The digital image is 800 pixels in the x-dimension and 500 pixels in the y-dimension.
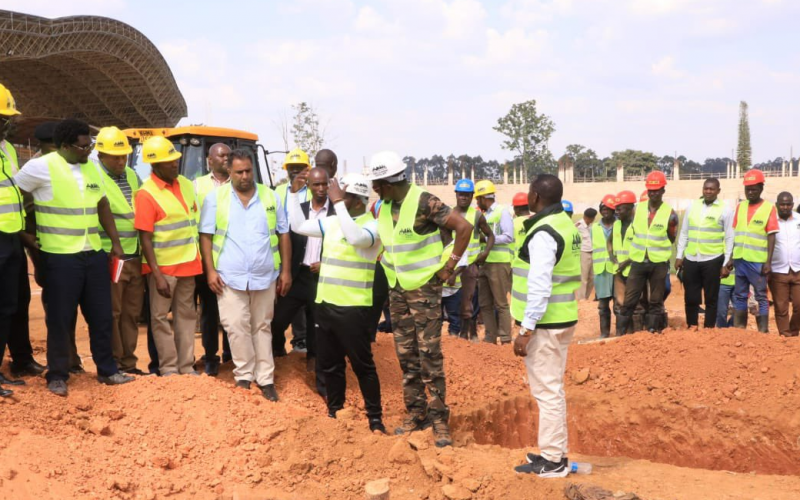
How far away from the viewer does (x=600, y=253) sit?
9.88 m

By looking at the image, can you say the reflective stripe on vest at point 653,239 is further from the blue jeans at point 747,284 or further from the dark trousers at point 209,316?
the dark trousers at point 209,316

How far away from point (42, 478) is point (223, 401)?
143 cm

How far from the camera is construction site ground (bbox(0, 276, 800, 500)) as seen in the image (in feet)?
13.6

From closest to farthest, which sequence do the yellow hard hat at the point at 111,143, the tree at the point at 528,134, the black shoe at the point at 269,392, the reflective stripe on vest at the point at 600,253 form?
the yellow hard hat at the point at 111,143 < the black shoe at the point at 269,392 < the reflective stripe on vest at the point at 600,253 < the tree at the point at 528,134

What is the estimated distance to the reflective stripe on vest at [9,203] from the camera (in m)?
4.61

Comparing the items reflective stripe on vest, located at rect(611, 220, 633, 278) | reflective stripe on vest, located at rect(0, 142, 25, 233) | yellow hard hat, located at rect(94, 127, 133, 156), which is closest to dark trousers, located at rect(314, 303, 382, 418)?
yellow hard hat, located at rect(94, 127, 133, 156)

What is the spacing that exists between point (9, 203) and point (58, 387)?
53.0 inches

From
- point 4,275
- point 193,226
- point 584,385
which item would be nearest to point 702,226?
point 584,385

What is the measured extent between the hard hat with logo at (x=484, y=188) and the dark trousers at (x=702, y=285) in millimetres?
2710

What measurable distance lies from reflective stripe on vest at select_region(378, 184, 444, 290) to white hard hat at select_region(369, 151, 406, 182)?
0.17 meters

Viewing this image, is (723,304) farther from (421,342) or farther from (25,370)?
(25,370)

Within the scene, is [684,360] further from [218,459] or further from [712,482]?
[218,459]

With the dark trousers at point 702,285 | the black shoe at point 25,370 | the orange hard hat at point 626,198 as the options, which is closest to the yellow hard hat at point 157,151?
the black shoe at point 25,370

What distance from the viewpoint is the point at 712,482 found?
4.72 m
